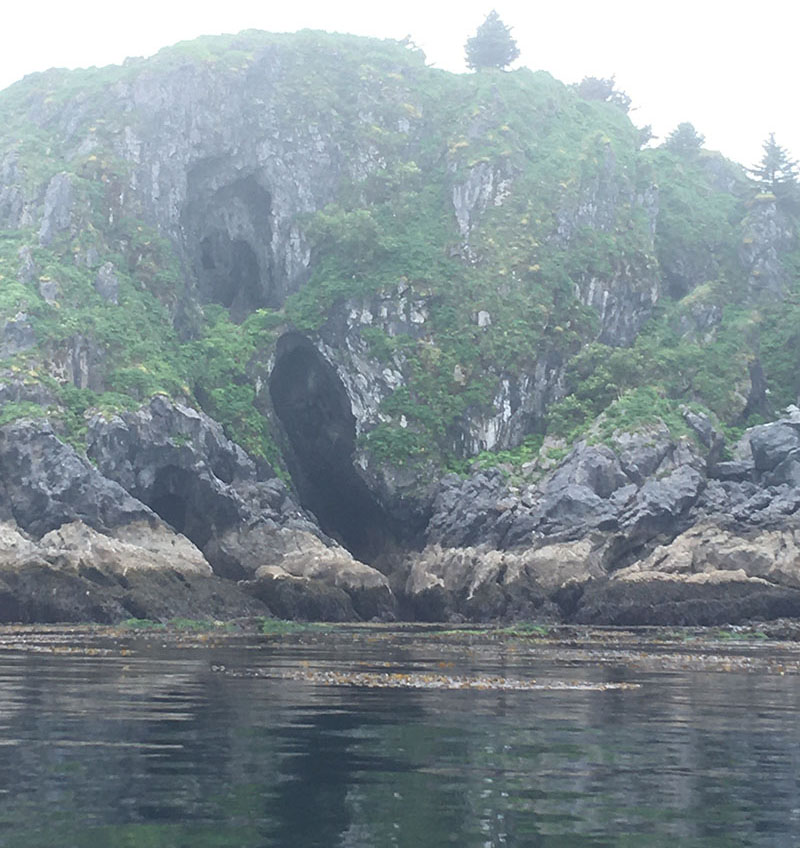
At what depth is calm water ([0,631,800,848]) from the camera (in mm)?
10188

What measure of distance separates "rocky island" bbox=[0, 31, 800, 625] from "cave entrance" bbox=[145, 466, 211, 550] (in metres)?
0.20

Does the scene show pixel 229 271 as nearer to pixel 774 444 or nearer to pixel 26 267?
pixel 26 267

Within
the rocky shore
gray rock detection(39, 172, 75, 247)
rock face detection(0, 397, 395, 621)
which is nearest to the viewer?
rock face detection(0, 397, 395, 621)

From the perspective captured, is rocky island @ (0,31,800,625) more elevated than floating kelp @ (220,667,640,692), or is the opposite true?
rocky island @ (0,31,800,625)

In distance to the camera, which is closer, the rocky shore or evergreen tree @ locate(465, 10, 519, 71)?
the rocky shore

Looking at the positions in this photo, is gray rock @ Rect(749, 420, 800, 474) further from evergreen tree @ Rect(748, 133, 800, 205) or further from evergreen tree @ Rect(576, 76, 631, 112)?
evergreen tree @ Rect(576, 76, 631, 112)

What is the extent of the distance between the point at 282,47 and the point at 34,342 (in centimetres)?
4152

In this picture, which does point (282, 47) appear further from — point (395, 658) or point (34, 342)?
point (395, 658)

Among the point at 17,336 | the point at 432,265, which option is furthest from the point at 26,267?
the point at 432,265

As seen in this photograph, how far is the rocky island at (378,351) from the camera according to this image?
5822cm

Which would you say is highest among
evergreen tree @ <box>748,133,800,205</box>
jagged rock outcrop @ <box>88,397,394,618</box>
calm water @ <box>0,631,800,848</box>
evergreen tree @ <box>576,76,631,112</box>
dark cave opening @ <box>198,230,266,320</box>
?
evergreen tree @ <box>576,76,631,112</box>

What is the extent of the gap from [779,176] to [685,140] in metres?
16.8

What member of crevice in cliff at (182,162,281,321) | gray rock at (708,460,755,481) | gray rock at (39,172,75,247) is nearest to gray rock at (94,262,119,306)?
gray rock at (39,172,75,247)

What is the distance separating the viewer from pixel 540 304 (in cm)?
7994
